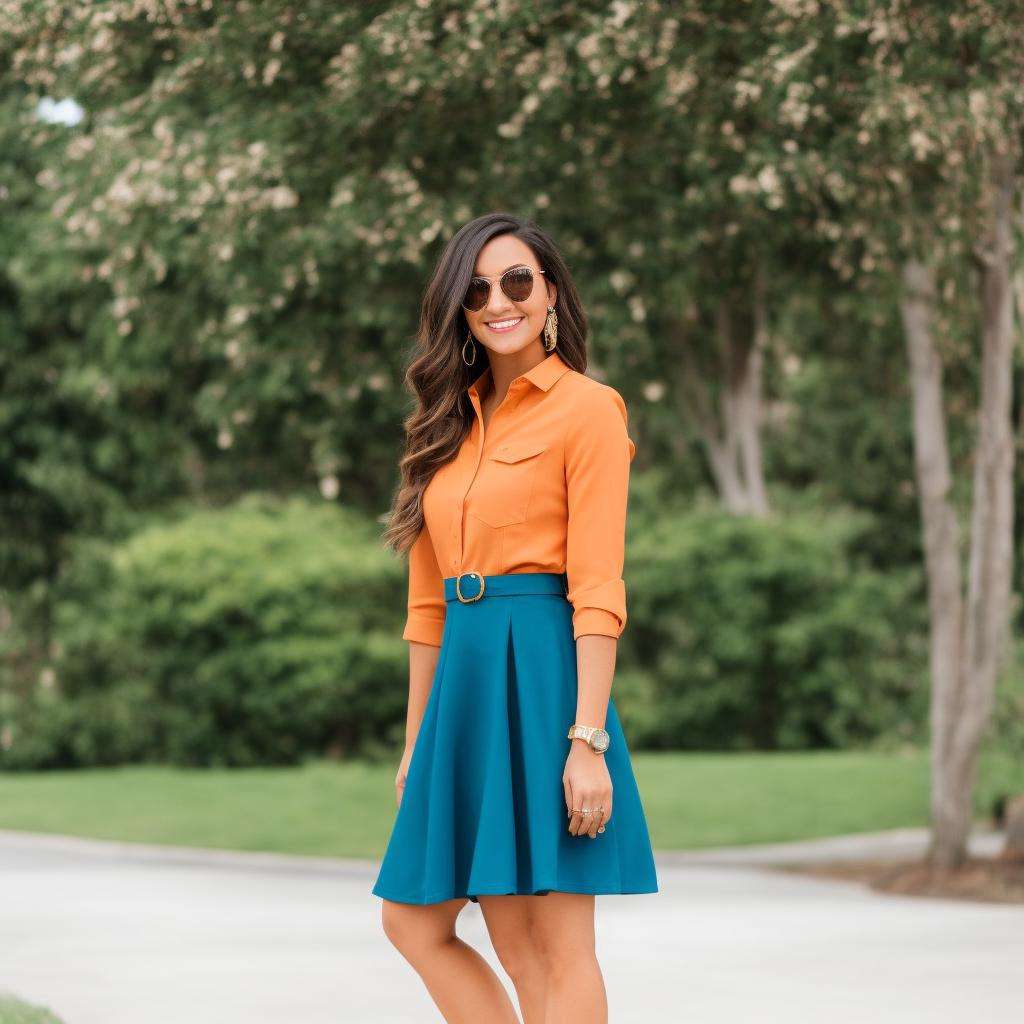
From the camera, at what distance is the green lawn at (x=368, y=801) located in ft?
42.8

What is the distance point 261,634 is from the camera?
18.1 meters

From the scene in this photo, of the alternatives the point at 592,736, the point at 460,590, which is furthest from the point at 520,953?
the point at 460,590

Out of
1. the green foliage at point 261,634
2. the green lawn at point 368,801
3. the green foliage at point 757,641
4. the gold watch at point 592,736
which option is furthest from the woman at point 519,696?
the green foliage at point 757,641

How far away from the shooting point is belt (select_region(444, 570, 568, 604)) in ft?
11.8

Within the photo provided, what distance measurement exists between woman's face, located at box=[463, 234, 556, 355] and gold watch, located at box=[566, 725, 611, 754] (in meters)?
0.80

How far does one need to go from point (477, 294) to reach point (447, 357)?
0.50 ft

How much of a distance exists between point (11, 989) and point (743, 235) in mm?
6170

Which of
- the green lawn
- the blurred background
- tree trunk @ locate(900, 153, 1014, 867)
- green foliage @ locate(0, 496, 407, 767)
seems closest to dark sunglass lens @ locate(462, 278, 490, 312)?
the blurred background

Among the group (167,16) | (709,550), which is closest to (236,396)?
(167,16)

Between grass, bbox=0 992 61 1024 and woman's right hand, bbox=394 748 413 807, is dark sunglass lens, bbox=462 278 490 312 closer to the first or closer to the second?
woman's right hand, bbox=394 748 413 807

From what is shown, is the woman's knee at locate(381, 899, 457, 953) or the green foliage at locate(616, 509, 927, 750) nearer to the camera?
the woman's knee at locate(381, 899, 457, 953)

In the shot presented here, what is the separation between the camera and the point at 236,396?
11102mm

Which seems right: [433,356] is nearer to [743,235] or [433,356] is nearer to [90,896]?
[90,896]

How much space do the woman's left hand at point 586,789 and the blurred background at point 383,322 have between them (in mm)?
5251
